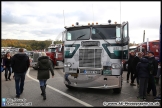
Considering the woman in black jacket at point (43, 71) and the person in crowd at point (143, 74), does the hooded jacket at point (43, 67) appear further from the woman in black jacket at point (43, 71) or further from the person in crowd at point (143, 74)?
the person in crowd at point (143, 74)

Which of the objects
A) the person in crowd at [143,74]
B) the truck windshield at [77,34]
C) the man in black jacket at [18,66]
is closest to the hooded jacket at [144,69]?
the person in crowd at [143,74]

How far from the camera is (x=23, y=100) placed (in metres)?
6.08

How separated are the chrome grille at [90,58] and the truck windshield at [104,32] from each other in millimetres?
614

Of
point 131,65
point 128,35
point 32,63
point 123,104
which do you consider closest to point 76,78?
point 123,104

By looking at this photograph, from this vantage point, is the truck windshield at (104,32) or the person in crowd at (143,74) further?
the truck windshield at (104,32)

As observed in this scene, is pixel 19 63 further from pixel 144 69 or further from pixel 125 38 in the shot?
pixel 144 69

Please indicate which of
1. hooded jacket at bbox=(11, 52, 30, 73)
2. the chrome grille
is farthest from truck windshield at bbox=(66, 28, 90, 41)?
hooded jacket at bbox=(11, 52, 30, 73)

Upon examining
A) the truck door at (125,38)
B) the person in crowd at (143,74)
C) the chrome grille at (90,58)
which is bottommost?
the person in crowd at (143,74)

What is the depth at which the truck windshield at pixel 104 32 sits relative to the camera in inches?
273

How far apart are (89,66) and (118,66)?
3.85 ft

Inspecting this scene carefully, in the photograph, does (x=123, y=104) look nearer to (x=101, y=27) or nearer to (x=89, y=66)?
(x=89, y=66)

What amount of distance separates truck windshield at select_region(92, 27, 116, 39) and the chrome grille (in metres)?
0.61

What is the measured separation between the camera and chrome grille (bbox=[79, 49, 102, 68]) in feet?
22.6

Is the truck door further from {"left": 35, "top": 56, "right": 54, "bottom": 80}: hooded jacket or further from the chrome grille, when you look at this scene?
{"left": 35, "top": 56, "right": 54, "bottom": 80}: hooded jacket
